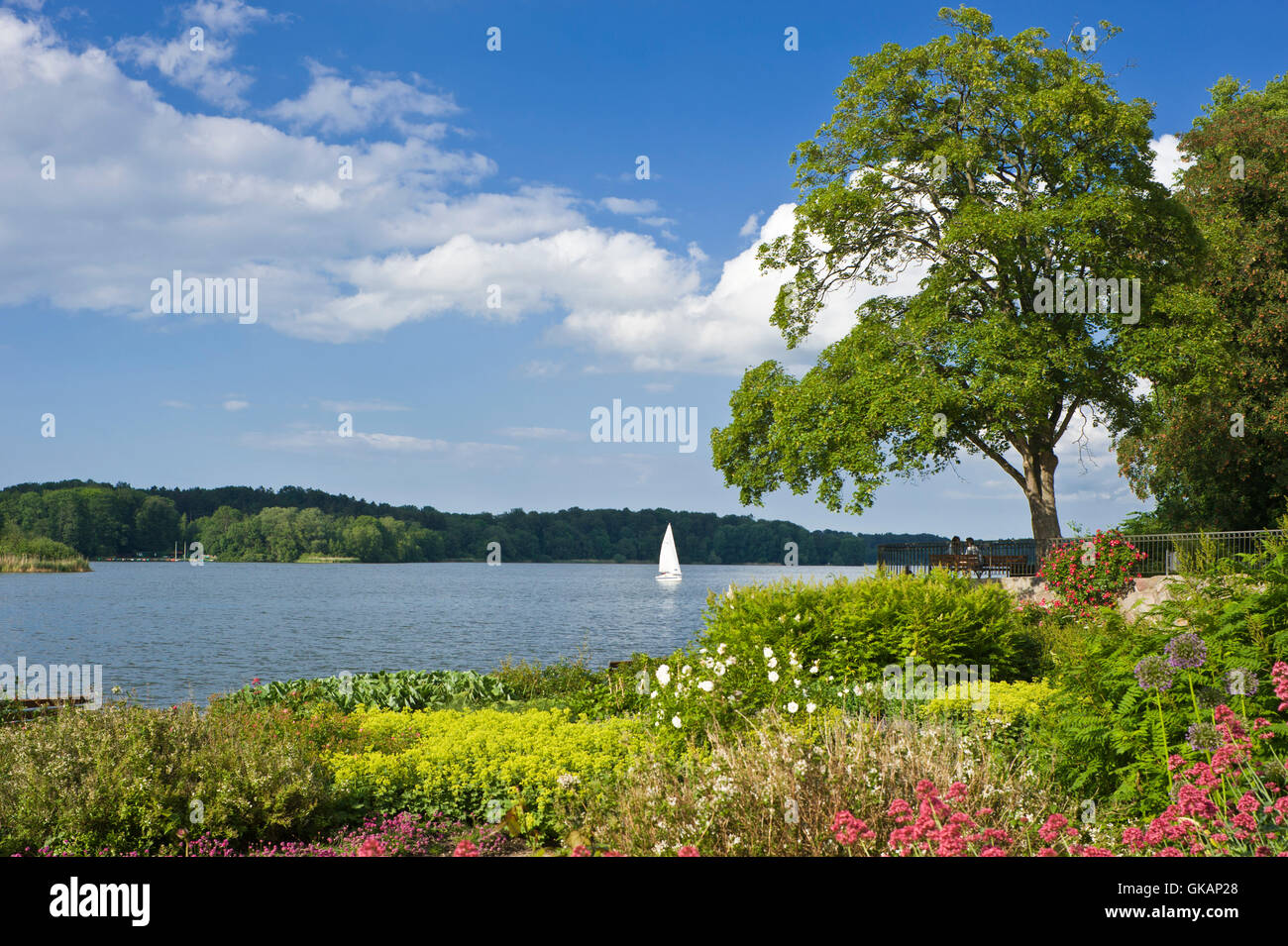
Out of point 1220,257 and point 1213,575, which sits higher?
point 1220,257

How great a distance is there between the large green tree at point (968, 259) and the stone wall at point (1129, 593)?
148 inches

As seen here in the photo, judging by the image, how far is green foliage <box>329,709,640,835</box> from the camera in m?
6.10

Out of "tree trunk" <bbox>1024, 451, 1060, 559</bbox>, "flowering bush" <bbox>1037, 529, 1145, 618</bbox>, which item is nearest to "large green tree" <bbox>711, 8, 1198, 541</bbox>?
"tree trunk" <bbox>1024, 451, 1060, 559</bbox>

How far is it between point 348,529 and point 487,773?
4286 inches

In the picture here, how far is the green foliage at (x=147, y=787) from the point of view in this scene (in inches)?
216

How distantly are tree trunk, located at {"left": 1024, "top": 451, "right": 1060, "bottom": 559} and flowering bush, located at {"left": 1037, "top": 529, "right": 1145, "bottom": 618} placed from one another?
22.3ft

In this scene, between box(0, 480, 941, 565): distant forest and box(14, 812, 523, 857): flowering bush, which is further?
box(0, 480, 941, 565): distant forest

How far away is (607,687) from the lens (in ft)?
35.0

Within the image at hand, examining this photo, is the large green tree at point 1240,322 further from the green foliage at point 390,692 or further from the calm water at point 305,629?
the green foliage at point 390,692

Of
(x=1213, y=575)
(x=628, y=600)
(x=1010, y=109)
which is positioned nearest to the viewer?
(x=1213, y=575)

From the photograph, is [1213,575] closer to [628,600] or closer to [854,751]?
[854,751]

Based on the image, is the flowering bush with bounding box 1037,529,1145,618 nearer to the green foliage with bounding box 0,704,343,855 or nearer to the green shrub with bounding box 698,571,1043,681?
the green shrub with bounding box 698,571,1043,681
